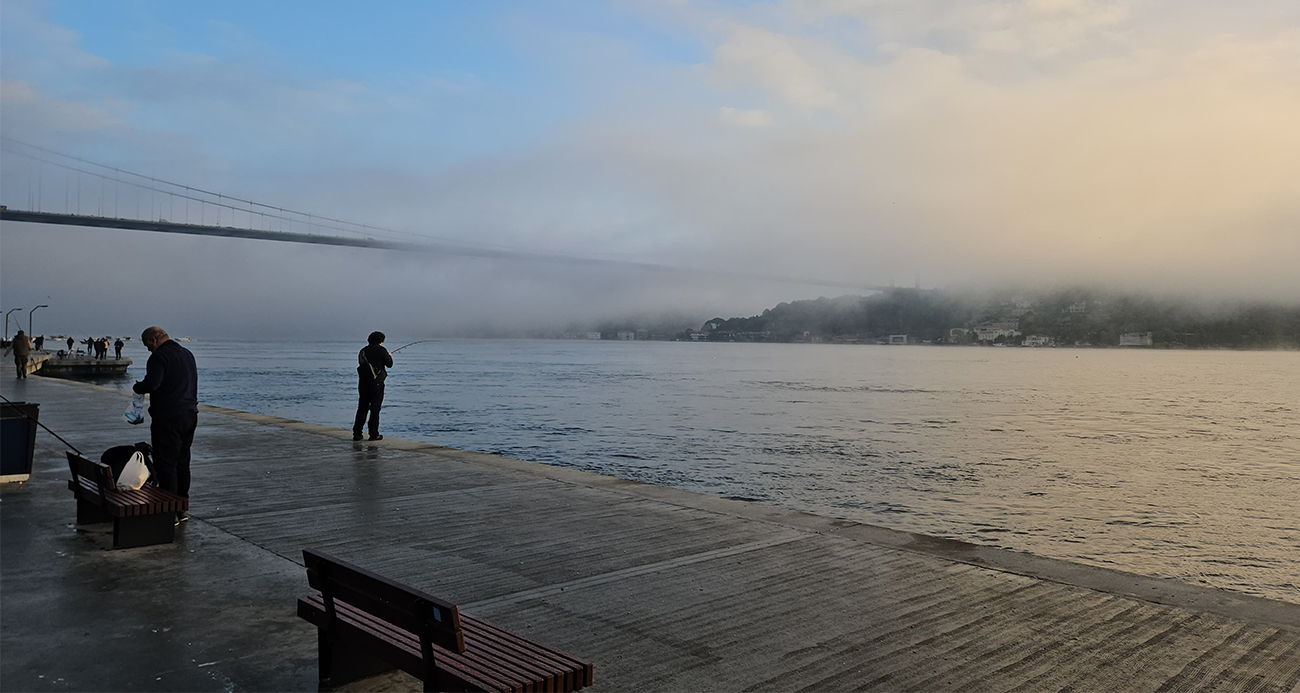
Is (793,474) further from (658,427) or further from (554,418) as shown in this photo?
(554,418)

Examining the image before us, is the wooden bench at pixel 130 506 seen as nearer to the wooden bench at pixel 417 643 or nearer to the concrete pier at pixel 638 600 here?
the concrete pier at pixel 638 600

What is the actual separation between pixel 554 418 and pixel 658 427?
4159mm

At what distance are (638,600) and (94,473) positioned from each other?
12.5ft

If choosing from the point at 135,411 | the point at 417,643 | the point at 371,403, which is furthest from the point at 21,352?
the point at 417,643

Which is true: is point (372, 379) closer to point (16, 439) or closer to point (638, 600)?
point (16, 439)

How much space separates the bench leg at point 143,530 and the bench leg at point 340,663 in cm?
283

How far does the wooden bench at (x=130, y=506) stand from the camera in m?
5.56

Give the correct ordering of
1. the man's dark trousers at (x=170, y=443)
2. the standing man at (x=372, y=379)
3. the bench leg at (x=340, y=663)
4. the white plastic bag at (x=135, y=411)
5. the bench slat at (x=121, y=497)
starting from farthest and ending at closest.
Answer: the standing man at (x=372, y=379) → the white plastic bag at (x=135, y=411) → the man's dark trousers at (x=170, y=443) → the bench slat at (x=121, y=497) → the bench leg at (x=340, y=663)

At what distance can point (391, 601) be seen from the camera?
3018 millimetres

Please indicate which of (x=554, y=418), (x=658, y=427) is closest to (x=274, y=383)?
(x=554, y=418)

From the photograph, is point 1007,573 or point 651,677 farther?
point 1007,573

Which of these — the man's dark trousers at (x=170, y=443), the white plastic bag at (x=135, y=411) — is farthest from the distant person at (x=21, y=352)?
the man's dark trousers at (x=170, y=443)

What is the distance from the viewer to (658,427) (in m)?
24.6

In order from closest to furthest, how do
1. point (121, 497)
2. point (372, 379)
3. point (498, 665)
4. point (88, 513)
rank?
point (498, 665) < point (121, 497) < point (88, 513) < point (372, 379)
